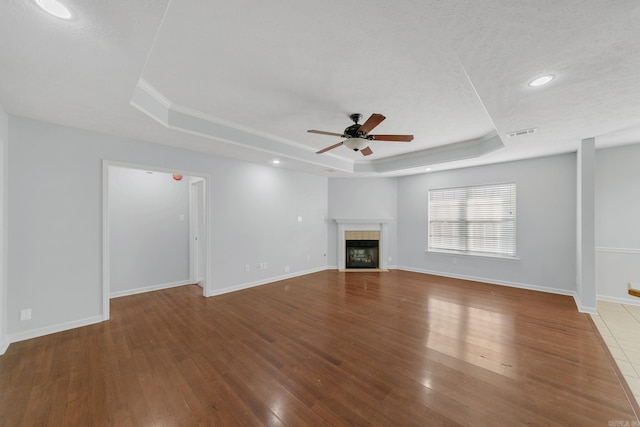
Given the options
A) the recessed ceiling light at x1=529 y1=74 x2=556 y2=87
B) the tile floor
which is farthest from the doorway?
the tile floor

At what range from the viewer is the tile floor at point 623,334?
2.22 m

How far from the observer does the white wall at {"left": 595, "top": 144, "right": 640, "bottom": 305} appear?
153 inches

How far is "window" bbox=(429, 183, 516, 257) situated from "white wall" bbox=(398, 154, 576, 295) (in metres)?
0.16

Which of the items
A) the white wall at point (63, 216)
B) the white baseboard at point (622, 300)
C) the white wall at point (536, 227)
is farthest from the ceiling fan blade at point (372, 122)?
the white baseboard at point (622, 300)

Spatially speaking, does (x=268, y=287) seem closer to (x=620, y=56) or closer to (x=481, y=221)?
(x=481, y=221)

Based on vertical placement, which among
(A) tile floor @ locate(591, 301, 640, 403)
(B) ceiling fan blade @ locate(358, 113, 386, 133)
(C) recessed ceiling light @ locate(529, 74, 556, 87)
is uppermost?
(C) recessed ceiling light @ locate(529, 74, 556, 87)

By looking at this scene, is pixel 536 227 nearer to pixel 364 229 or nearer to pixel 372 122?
pixel 364 229

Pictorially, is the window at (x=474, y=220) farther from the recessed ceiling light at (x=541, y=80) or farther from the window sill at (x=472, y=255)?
the recessed ceiling light at (x=541, y=80)

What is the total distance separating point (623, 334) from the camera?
2.92m

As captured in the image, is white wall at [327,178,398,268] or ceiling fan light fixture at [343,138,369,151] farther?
white wall at [327,178,398,268]

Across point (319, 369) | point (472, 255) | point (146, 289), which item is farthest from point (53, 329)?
point (472, 255)

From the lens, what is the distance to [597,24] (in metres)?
1.40

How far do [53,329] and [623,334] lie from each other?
695 cm

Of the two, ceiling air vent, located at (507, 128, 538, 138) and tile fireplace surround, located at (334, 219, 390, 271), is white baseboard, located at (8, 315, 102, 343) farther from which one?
ceiling air vent, located at (507, 128, 538, 138)
